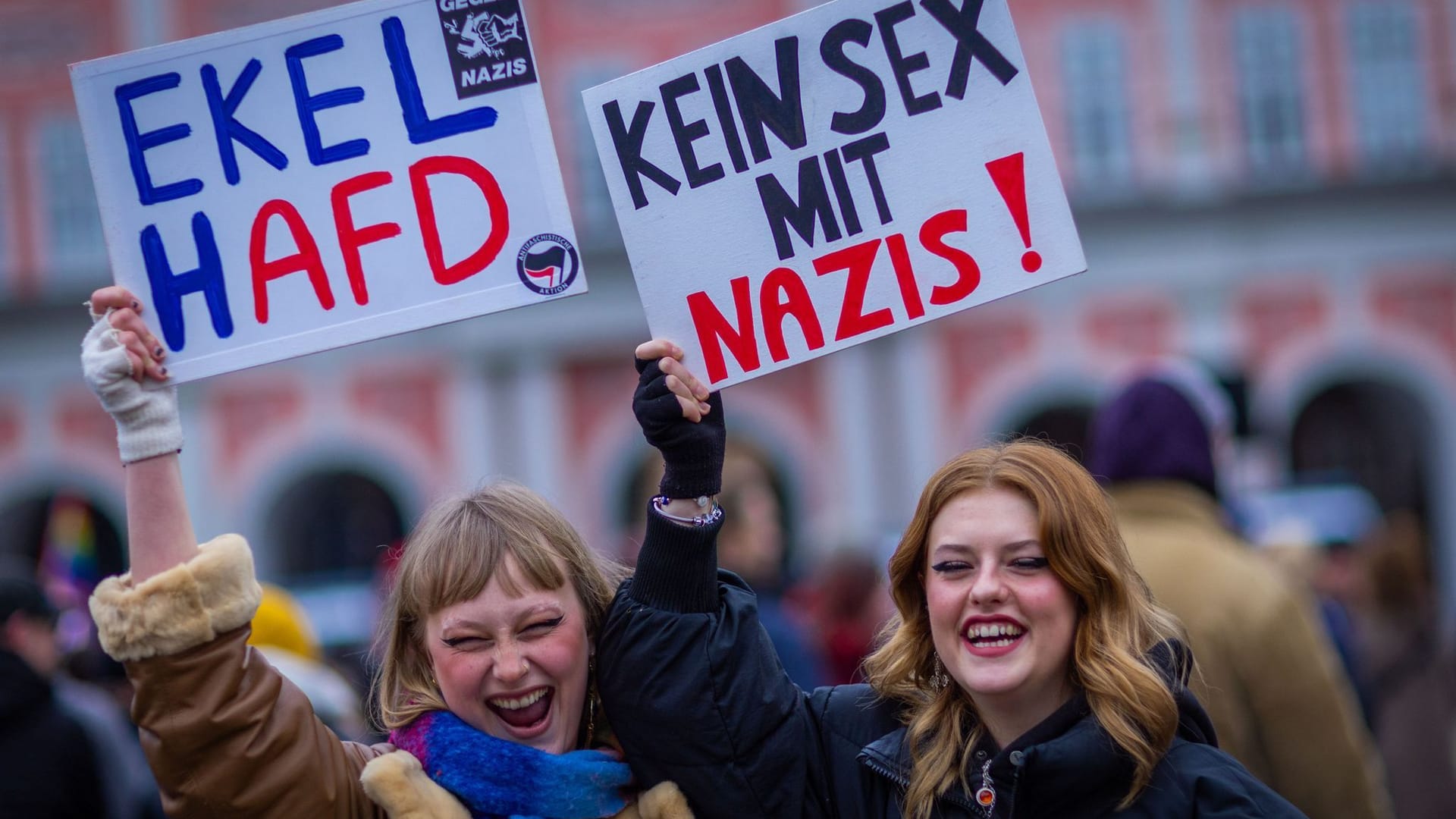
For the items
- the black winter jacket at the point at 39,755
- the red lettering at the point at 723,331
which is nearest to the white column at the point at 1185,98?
the black winter jacket at the point at 39,755

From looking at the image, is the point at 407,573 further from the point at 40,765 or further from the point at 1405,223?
the point at 1405,223

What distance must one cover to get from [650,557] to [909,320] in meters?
0.60

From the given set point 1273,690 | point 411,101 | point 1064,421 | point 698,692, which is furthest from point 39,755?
point 1064,421

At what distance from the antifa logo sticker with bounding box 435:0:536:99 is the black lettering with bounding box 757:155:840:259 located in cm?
46

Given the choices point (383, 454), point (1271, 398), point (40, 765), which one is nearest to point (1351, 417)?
A: point (1271, 398)

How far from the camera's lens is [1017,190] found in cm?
267

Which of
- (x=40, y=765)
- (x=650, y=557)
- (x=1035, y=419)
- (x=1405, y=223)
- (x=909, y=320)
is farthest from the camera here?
(x=1035, y=419)

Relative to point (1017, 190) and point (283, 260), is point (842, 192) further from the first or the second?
point (283, 260)

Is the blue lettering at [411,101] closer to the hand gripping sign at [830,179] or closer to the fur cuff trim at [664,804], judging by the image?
the hand gripping sign at [830,179]

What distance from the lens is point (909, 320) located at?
267cm

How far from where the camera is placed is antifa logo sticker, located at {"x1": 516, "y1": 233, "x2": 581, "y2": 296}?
2.70m

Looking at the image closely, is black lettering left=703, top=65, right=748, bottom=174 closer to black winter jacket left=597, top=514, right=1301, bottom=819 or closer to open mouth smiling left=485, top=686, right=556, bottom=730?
black winter jacket left=597, top=514, right=1301, bottom=819

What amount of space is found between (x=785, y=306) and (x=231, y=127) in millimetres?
1016

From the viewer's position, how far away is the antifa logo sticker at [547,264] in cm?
270
